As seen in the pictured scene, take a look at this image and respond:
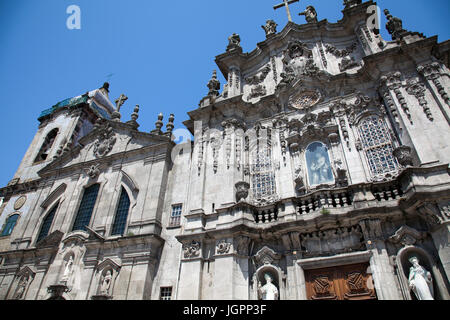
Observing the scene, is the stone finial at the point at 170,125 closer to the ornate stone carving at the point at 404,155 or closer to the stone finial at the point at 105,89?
the ornate stone carving at the point at 404,155

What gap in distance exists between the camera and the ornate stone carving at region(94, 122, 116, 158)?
1969cm

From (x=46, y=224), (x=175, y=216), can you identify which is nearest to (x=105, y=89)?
(x=46, y=224)

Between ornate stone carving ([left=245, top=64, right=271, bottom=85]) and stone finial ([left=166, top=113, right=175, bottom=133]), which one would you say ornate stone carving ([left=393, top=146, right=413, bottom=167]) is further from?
stone finial ([left=166, top=113, right=175, bottom=133])

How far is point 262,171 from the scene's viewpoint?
13.9 metres

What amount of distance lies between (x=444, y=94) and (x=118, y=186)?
16533 mm

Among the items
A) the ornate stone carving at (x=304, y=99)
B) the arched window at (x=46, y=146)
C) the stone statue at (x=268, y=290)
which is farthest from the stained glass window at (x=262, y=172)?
the arched window at (x=46, y=146)

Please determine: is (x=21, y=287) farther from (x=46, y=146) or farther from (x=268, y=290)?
(x=46, y=146)

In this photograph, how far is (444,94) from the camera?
36.5 ft

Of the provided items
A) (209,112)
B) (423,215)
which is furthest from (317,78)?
(423,215)


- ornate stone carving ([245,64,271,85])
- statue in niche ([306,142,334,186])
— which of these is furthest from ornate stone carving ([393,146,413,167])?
ornate stone carving ([245,64,271,85])

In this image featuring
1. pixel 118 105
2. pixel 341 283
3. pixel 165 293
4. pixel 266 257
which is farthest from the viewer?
pixel 118 105

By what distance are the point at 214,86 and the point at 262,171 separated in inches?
266

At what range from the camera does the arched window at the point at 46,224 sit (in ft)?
60.9

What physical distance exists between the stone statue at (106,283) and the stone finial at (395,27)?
17710 mm
